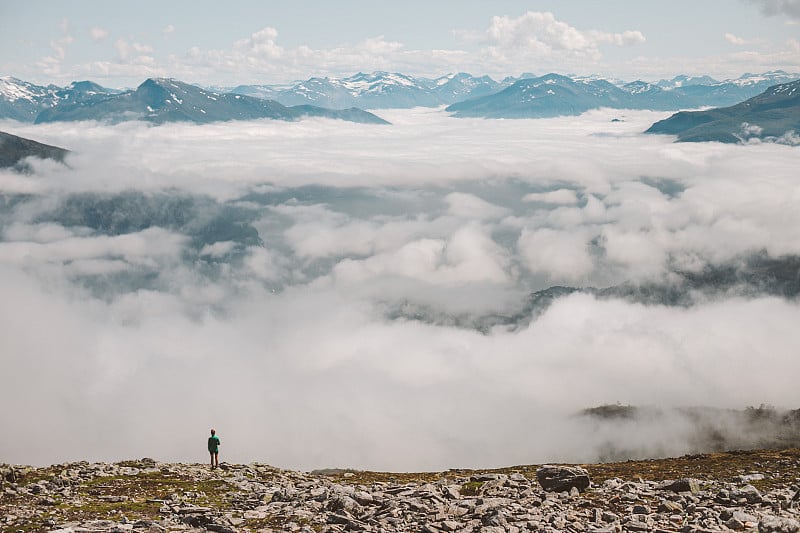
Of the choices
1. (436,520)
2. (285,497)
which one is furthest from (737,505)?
(285,497)

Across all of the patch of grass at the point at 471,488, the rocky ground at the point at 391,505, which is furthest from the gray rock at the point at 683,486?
the patch of grass at the point at 471,488

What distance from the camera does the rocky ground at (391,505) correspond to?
28562 millimetres

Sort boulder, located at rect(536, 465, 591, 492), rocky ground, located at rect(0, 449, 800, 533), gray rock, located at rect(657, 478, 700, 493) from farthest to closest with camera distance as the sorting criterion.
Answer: boulder, located at rect(536, 465, 591, 492)
gray rock, located at rect(657, 478, 700, 493)
rocky ground, located at rect(0, 449, 800, 533)

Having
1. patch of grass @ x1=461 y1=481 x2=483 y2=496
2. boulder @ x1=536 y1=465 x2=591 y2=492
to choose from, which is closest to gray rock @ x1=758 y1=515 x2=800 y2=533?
boulder @ x1=536 y1=465 x2=591 y2=492

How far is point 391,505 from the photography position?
32.5 meters

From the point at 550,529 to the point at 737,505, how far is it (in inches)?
447

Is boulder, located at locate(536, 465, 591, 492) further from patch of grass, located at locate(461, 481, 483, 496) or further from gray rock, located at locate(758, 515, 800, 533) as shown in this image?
gray rock, located at locate(758, 515, 800, 533)

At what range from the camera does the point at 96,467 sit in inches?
1923

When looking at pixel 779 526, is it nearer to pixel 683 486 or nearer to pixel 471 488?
pixel 683 486

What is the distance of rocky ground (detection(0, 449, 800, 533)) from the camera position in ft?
93.7

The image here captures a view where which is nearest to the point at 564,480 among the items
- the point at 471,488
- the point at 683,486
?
the point at 471,488

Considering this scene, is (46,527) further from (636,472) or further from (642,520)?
(636,472)

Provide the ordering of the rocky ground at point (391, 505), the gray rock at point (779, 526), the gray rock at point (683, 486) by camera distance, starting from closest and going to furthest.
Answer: the gray rock at point (779, 526)
the rocky ground at point (391, 505)
the gray rock at point (683, 486)

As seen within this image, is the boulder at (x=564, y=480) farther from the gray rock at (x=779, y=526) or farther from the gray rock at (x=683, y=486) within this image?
the gray rock at (x=779, y=526)
